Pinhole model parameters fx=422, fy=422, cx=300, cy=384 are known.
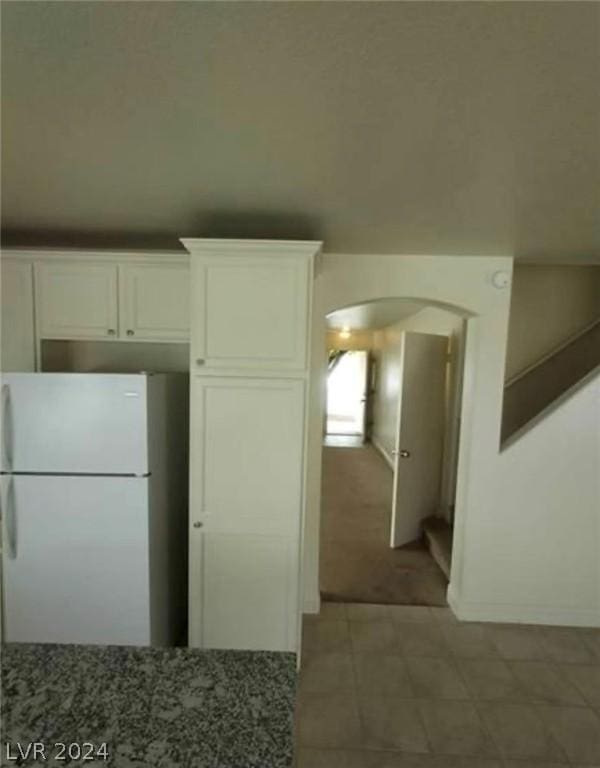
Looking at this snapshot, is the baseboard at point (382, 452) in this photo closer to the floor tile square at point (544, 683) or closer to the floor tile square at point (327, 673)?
the floor tile square at point (544, 683)

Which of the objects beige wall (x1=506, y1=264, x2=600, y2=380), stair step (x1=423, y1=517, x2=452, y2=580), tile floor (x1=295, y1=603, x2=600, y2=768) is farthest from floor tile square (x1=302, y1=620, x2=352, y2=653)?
beige wall (x1=506, y1=264, x2=600, y2=380)

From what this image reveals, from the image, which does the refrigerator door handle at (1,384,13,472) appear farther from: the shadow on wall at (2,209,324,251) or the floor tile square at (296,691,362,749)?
the floor tile square at (296,691,362,749)

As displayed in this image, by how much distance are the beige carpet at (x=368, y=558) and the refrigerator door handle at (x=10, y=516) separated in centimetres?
198

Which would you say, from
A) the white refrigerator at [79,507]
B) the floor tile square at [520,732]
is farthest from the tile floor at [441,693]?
the white refrigerator at [79,507]

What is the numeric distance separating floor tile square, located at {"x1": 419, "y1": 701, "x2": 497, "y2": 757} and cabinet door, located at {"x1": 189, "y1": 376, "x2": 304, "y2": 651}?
72cm

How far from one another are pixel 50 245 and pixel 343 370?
308 inches

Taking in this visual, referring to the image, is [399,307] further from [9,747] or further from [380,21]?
[9,747]

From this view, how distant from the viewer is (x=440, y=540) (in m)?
3.56

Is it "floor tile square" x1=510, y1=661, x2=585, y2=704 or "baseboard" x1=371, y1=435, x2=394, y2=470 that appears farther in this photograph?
"baseboard" x1=371, y1=435, x2=394, y2=470

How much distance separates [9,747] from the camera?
82cm

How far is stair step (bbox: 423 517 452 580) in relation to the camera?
10.8 ft

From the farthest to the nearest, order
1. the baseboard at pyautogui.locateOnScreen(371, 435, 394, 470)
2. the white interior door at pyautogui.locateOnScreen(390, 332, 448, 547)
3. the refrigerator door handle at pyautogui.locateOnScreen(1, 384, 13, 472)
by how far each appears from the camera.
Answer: the baseboard at pyautogui.locateOnScreen(371, 435, 394, 470) < the white interior door at pyautogui.locateOnScreen(390, 332, 448, 547) < the refrigerator door handle at pyautogui.locateOnScreen(1, 384, 13, 472)

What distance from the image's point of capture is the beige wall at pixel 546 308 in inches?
133

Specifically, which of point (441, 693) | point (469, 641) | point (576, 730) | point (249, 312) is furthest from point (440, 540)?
point (249, 312)
